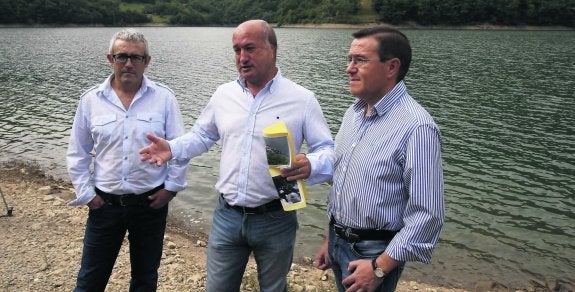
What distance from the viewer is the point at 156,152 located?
13.6ft

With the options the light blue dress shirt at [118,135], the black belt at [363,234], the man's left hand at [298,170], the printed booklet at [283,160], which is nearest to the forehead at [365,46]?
the printed booklet at [283,160]

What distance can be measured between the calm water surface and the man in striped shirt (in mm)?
5564

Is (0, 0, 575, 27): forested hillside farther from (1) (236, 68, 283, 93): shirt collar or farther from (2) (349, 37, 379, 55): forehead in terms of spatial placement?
(2) (349, 37, 379, 55): forehead

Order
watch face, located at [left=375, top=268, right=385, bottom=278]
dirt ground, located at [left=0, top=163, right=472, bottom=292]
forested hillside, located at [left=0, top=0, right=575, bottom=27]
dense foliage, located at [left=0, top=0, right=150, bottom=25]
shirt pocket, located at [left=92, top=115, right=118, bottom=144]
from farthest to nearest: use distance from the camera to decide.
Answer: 1. dense foliage, located at [left=0, top=0, right=150, bottom=25]
2. forested hillside, located at [left=0, top=0, right=575, bottom=27]
3. dirt ground, located at [left=0, top=163, right=472, bottom=292]
4. shirt pocket, located at [left=92, top=115, right=118, bottom=144]
5. watch face, located at [left=375, top=268, right=385, bottom=278]

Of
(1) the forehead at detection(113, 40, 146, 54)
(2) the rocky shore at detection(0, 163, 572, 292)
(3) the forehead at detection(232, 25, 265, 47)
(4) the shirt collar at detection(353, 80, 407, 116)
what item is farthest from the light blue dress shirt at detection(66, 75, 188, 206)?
(2) the rocky shore at detection(0, 163, 572, 292)

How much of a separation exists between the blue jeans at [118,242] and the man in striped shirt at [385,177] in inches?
87.9

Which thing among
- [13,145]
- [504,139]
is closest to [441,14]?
[504,139]

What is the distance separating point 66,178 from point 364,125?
42.0ft

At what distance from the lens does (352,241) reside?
11.8 ft

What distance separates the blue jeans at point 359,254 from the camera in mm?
3498

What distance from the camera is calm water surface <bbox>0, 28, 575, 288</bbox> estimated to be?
9.98 m

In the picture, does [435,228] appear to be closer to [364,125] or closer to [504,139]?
[364,125]

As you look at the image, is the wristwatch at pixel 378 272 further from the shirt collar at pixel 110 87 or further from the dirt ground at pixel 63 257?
the dirt ground at pixel 63 257

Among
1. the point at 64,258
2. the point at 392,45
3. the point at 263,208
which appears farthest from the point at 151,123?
the point at 64,258
